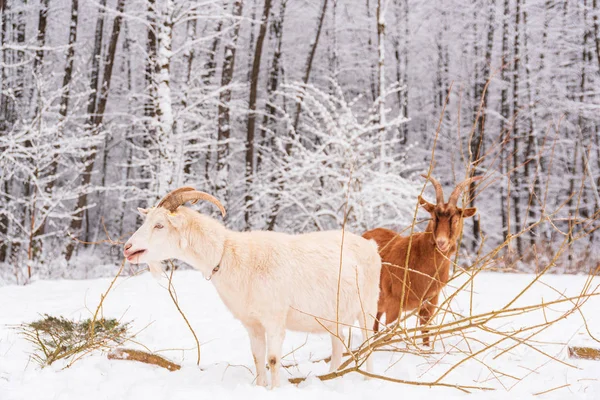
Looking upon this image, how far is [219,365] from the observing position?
3756 mm

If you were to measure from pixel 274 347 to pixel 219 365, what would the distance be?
2.23 ft

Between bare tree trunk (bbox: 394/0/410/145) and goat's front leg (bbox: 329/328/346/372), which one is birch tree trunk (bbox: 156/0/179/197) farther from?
bare tree trunk (bbox: 394/0/410/145)

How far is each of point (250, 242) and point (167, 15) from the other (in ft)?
24.1

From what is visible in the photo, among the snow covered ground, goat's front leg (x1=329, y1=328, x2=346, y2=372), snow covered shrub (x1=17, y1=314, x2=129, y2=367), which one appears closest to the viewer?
the snow covered ground

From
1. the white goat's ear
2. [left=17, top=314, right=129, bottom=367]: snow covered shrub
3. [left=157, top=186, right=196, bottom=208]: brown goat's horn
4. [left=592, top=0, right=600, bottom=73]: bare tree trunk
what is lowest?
[left=17, top=314, right=129, bottom=367]: snow covered shrub

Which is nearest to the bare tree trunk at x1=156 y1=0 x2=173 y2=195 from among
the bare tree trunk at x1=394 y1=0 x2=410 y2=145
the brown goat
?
the brown goat

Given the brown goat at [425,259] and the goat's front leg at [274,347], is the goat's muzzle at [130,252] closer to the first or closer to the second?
the goat's front leg at [274,347]

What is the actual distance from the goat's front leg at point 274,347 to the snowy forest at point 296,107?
19.8ft

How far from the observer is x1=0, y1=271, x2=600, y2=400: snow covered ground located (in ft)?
9.83

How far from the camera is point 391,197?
30.7ft

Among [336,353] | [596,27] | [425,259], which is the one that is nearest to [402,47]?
[596,27]

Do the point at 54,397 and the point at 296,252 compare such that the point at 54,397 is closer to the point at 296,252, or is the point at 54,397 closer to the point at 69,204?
the point at 296,252

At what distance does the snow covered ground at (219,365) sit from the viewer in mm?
2996

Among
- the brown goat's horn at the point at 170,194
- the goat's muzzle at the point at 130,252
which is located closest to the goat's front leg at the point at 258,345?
the goat's muzzle at the point at 130,252
